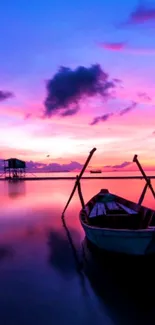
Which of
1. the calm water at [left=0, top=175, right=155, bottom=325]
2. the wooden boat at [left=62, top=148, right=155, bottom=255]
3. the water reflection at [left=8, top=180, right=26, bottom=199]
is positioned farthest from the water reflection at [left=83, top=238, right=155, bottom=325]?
the water reflection at [left=8, top=180, right=26, bottom=199]

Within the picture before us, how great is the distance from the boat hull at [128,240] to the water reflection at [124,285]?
26.5 inches

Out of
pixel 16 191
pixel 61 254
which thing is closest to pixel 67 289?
pixel 61 254

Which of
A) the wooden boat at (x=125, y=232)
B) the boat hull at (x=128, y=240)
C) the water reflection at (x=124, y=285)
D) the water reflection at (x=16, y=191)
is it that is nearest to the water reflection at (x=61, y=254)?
the water reflection at (x=124, y=285)

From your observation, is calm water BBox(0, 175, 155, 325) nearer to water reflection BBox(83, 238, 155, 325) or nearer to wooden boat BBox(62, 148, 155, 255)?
water reflection BBox(83, 238, 155, 325)

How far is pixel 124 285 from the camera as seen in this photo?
881 centimetres

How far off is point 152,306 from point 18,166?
112282mm

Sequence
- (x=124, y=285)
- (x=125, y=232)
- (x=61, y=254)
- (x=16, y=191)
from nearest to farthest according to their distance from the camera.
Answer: (x=124, y=285) < (x=125, y=232) < (x=61, y=254) < (x=16, y=191)

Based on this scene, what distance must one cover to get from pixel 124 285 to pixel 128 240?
1.47 meters

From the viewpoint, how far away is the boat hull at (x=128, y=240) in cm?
928

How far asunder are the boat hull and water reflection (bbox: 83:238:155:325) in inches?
26.5

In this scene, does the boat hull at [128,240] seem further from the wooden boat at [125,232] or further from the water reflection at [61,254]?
the water reflection at [61,254]

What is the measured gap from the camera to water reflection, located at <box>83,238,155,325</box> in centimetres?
709

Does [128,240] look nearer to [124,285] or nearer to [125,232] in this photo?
[125,232]

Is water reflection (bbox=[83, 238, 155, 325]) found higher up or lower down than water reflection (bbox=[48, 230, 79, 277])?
higher up
